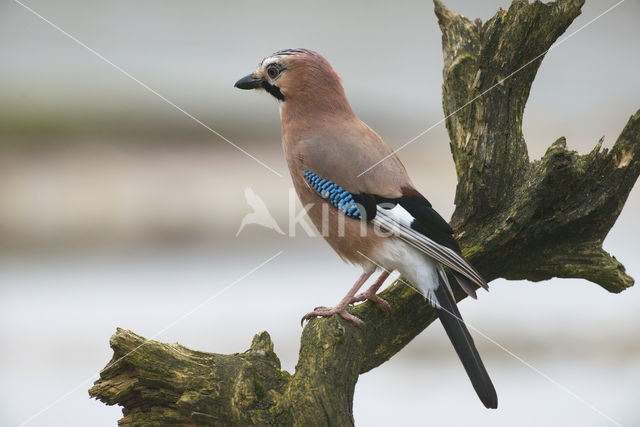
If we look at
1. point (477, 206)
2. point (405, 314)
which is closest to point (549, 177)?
point (477, 206)

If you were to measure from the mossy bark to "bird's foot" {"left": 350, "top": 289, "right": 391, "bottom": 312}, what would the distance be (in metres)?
0.03

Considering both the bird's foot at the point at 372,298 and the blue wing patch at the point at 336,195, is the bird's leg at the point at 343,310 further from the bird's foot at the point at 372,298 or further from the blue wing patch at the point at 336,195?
the blue wing patch at the point at 336,195

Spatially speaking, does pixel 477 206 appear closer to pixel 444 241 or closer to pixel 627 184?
pixel 444 241

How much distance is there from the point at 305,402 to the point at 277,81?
1188 millimetres

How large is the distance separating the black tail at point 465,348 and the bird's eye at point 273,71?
981 millimetres

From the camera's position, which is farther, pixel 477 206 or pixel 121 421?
pixel 477 206

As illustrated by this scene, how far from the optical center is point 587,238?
2168mm

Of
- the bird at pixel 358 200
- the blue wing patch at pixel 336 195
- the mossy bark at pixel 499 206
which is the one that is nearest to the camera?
the mossy bark at pixel 499 206

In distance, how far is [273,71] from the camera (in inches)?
92.5

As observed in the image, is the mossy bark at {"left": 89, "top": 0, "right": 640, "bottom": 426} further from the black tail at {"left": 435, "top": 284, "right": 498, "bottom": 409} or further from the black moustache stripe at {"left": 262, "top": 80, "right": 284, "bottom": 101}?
the black moustache stripe at {"left": 262, "top": 80, "right": 284, "bottom": 101}

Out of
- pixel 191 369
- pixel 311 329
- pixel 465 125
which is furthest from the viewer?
pixel 465 125

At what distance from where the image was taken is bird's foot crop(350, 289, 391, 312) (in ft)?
6.92

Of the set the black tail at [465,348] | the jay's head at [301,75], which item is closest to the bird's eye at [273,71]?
the jay's head at [301,75]

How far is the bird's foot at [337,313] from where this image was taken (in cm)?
202
